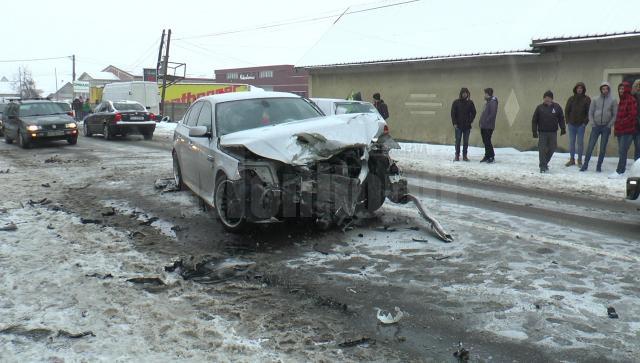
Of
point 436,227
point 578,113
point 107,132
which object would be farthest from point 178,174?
point 107,132

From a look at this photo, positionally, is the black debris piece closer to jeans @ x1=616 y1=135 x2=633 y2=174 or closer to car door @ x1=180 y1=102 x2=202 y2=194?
car door @ x1=180 y1=102 x2=202 y2=194

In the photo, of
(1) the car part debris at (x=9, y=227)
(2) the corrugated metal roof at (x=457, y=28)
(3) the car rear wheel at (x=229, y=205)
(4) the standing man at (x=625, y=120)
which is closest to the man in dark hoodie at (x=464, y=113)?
(2) the corrugated metal roof at (x=457, y=28)

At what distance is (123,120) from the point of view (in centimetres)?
2061

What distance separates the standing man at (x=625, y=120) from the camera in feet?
33.9

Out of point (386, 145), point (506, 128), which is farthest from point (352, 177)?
point (506, 128)

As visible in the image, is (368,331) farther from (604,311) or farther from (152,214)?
(152,214)

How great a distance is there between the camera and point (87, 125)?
2252 cm

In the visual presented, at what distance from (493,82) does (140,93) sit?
79.4ft

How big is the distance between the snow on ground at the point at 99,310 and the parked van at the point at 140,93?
2902cm

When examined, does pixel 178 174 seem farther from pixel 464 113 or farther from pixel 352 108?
pixel 464 113

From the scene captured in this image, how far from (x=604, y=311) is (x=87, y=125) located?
22678 mm

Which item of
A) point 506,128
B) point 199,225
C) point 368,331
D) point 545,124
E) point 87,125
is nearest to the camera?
point 368,331

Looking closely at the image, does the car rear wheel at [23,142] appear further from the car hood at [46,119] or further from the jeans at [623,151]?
the jeans at [623,151]

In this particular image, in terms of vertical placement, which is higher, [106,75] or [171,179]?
[106,75]
